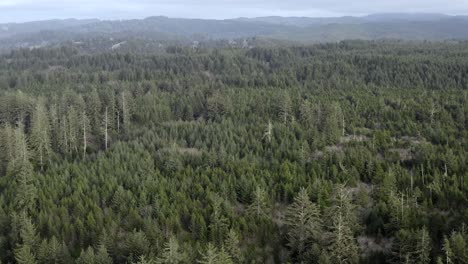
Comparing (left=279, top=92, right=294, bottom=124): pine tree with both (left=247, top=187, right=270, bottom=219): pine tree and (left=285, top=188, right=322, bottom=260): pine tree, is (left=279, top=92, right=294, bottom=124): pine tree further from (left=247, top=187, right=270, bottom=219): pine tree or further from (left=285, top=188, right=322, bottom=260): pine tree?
(left=285, top=188, right=322, bottom=260): pine tree

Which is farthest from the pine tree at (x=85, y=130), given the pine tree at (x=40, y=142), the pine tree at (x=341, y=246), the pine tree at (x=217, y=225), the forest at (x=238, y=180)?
the pine tree at (x=341, y=246)

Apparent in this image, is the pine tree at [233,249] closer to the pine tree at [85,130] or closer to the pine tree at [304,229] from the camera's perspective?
the pine tree at [304,229]

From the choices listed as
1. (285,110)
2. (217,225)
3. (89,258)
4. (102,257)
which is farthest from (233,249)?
(285,110)

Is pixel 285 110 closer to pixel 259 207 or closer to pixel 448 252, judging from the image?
pixel 259 207

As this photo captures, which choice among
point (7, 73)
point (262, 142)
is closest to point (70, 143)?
point (262, 142)

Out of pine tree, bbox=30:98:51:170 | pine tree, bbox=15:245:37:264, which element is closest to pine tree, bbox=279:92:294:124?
pine tree, bbox=30:98:51:170

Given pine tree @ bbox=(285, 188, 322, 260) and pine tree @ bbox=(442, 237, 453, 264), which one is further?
pine tree @ bbox=(285, 188, 322, 260)

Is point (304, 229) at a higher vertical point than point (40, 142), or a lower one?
lower

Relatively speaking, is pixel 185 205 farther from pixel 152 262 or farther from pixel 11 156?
pixel 11 156
